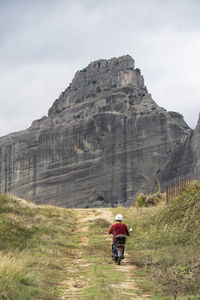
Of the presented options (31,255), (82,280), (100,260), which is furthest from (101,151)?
(82,280)

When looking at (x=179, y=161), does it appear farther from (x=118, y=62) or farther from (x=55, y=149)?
(x=118, y=62)

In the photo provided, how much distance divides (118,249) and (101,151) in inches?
3460

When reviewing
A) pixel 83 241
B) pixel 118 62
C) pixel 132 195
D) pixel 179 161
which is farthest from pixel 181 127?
pixel 83 241

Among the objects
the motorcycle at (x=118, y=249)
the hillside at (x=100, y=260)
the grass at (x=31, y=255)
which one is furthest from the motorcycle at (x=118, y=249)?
the grass at (x=31, y=255)

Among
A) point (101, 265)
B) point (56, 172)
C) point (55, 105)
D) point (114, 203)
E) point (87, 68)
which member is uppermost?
point (87, 68)

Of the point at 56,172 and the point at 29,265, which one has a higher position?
the point at 56,172

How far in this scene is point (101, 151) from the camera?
327 ft

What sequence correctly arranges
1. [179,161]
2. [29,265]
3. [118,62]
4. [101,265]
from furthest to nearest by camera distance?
[118,62] < [179,161] < [101,265] < [29,265]

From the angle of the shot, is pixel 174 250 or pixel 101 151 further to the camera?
pixel 101 151

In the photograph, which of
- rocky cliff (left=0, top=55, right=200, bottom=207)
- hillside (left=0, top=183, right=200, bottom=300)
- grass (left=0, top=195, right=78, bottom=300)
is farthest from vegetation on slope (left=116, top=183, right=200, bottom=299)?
rocky cliff (left=0, top=55, right=200, bottom=207)

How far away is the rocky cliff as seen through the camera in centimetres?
9550

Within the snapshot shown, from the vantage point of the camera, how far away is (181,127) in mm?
99000

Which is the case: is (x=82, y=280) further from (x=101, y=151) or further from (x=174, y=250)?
(x=101, y=151)

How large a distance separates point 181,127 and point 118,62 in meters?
29.6
